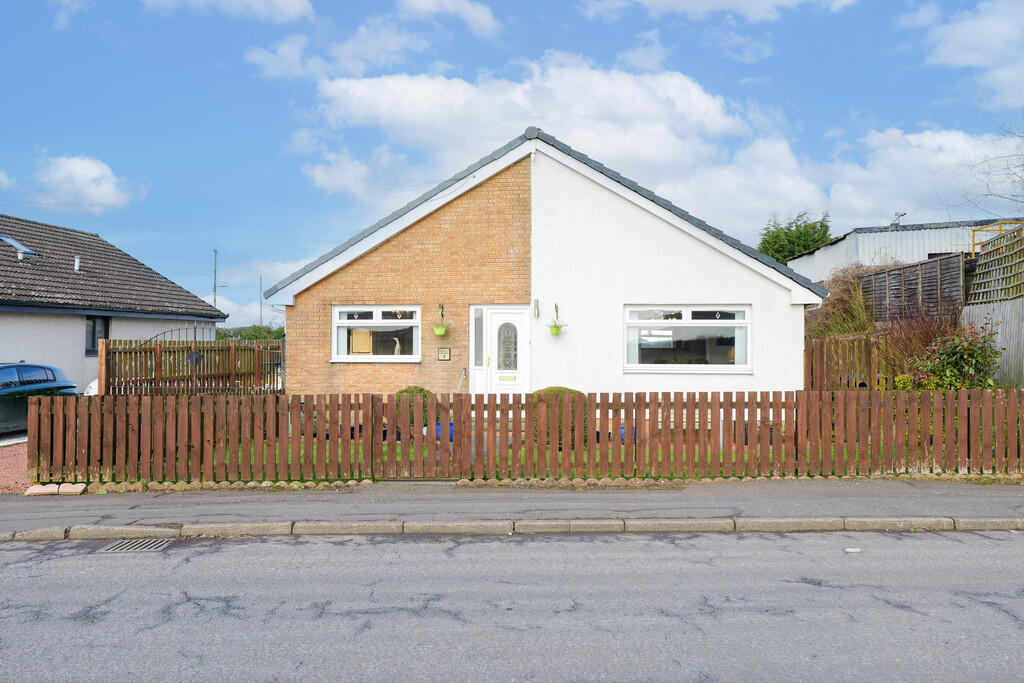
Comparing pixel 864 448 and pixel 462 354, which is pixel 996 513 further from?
pixel 462 354

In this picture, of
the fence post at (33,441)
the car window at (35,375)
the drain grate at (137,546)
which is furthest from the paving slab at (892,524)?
the car window at (35,375)

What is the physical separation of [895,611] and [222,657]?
4587 mm

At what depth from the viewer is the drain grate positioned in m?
7.14

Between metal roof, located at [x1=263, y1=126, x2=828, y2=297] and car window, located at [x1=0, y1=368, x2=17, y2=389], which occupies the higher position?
metal roof, located at [x1=263, y1=126, x2=828, y2=297]

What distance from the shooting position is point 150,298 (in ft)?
88.5

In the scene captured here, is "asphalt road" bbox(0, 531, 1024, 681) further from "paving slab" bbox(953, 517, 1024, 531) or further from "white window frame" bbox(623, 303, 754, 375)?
"white window frame" bbox(623, 303, 754, 375)

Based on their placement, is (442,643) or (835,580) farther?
(835,580)

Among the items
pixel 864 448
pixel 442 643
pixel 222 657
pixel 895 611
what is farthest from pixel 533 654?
pixel 864 448

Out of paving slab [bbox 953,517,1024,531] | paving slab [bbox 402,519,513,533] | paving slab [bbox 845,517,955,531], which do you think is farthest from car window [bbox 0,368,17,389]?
paving slab [bbox 953,517,1024,531]

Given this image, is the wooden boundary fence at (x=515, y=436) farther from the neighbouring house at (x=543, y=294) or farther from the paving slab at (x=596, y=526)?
the neighbouring house at (x=543, y=294)

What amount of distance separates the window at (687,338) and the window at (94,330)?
17.5 m

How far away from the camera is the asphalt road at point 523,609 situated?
439 cm

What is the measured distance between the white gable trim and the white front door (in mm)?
2155

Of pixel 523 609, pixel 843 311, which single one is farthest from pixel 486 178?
pixel 843 311
